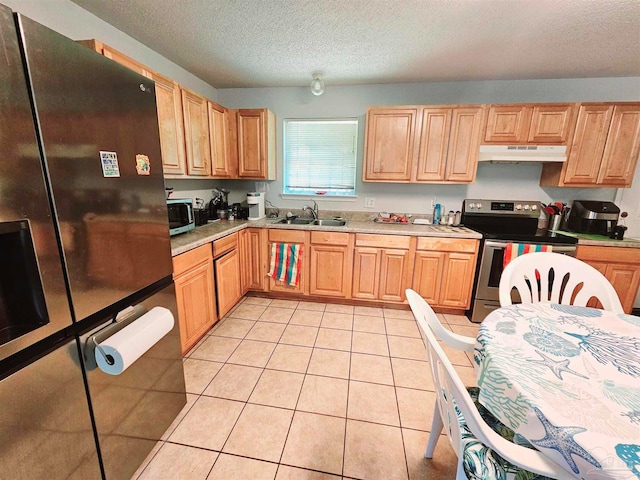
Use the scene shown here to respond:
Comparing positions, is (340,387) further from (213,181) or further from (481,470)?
(213,181)

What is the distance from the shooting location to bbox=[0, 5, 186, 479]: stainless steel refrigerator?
29.2 inches

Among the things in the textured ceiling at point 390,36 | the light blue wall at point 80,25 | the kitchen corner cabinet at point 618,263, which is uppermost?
the textured ceiling at point 390,36

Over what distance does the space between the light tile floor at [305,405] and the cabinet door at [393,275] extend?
36 cm

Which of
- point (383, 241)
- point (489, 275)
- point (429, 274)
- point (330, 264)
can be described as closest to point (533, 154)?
point (489, 275)

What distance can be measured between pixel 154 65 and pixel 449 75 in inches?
110

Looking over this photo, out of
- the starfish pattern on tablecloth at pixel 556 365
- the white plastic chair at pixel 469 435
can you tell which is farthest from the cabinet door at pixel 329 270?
the starfish pattern on tablecloth at pixel 556 365

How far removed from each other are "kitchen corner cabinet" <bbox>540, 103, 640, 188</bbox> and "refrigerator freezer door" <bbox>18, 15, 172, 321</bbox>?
355cm

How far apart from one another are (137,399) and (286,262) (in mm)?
1881

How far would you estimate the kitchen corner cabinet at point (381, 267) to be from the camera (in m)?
2.79

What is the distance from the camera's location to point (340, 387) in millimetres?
1830

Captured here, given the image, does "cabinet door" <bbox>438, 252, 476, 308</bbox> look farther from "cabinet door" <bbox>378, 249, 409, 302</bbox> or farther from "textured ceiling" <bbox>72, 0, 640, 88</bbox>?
"textured ceiling" <bbox>72, 0, 640, 88</bbox>

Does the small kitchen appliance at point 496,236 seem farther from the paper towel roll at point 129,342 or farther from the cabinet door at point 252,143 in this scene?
the paper towel roll at point 129,342

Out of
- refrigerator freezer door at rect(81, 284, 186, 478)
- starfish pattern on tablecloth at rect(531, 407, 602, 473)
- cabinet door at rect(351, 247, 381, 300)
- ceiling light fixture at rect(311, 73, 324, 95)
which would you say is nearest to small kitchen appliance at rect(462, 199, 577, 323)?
cabinet door at rect(351, 247, 381, 300)

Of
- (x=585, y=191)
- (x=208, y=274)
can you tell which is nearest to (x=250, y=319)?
(x=208, y=274)
